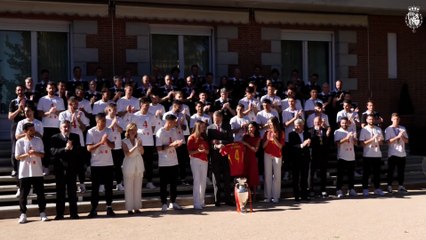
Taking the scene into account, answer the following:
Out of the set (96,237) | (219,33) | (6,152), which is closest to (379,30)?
(219,33)

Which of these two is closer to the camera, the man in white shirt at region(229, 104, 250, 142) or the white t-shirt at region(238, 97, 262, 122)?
the man in white shirt at region(229, 104, 250, 142)

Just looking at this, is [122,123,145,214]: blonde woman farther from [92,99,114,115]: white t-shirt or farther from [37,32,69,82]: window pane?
[37,32,69,82]: window pane

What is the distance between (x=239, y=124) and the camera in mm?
14406

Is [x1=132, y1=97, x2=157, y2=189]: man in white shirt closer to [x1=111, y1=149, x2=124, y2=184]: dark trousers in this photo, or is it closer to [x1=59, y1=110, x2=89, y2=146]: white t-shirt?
[x1=111, y1=149, x2=124, y2=184]: dark trousers

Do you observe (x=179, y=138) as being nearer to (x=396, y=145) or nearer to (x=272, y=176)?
(x=272, y=176)

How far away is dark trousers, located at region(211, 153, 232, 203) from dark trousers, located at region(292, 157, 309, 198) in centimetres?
167

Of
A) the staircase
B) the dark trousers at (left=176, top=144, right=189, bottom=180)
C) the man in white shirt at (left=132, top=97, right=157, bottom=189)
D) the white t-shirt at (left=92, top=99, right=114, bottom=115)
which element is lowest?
the staircase

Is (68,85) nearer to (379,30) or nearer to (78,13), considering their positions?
(78,13)

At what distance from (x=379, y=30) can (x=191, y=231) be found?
533 inches

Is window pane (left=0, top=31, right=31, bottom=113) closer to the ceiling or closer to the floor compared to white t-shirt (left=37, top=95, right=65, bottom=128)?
closer to the ceiling

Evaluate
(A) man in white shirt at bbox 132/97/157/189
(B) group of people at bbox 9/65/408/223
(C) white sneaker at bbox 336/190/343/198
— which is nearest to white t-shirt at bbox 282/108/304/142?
(B) group of people at bbox 9/65/408/223

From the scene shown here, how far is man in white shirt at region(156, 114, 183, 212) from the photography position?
518 inches

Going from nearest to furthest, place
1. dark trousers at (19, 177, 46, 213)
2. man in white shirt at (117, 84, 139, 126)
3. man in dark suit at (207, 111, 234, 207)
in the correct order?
dark trousers at (19, 177, 46, 213) < man in dark suit at (207, 111, 234, 207) < man in white shirt at (117, 84, 139, 126)

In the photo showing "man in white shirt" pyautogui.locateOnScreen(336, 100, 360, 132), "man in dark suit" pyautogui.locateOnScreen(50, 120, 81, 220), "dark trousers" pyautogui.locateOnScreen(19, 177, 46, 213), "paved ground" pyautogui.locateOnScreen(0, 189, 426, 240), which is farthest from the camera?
"man in white shirt" pyautogui.locateOnScreen(336, 100, 360, 132)
